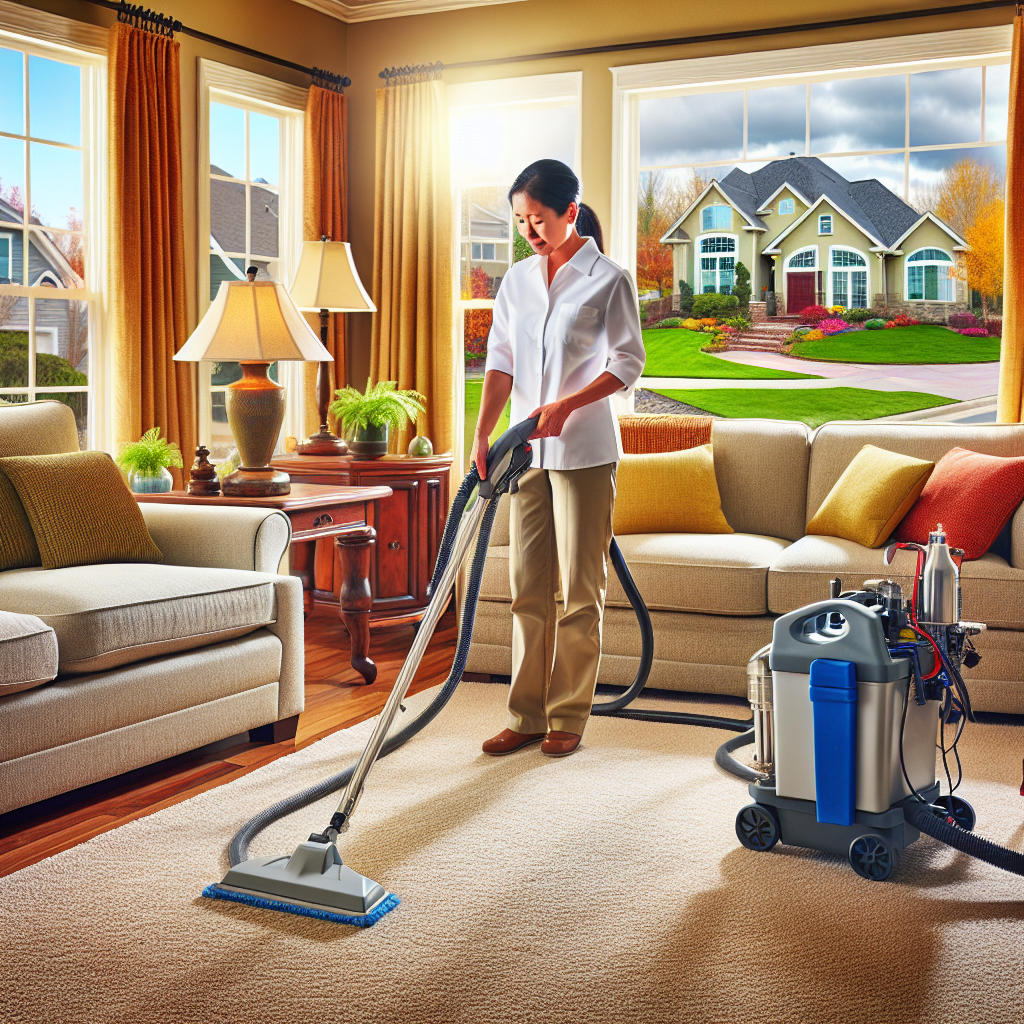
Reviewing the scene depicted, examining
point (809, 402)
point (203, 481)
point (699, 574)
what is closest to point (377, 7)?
point (809, 402)

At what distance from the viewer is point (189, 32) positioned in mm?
4582

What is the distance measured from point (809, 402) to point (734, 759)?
262 centimetres

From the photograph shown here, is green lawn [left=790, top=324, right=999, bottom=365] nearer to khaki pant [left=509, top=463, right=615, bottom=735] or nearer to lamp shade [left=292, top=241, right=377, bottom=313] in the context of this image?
lamp shade [left=292, top=241, right=377, bottom=313]

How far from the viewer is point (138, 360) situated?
14.2 feet

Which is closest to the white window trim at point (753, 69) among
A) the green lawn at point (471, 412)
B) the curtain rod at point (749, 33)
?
the curtain rod at point (749, 33)

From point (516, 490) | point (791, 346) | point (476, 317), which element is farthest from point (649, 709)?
point (476, 317)

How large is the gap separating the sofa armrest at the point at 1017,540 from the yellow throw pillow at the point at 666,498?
3.06ft

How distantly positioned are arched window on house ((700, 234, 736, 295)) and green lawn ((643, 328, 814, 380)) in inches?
9.4

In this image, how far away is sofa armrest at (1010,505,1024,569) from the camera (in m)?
3.25

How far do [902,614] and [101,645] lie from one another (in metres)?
1.67

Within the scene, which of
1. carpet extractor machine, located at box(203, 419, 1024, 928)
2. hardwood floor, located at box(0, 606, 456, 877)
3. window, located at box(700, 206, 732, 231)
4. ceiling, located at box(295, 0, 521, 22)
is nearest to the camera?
carpet extractor machine, located at box(203, 419, 1024, 928)

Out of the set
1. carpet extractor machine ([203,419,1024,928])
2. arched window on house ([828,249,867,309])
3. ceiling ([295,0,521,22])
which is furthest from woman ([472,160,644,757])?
ceiling ([295,0,521,22])

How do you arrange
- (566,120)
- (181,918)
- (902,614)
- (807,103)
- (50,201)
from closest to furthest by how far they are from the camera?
(181,918) → (902,614) → (50,201) → (807,103) → (566,120)

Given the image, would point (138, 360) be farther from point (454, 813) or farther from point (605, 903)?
point (605, 903)
